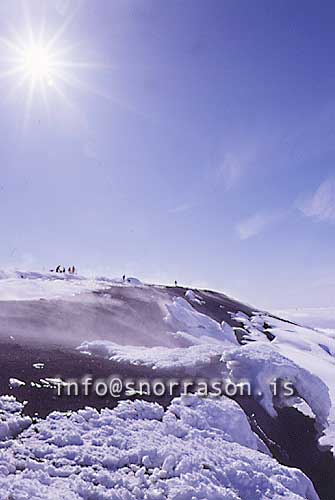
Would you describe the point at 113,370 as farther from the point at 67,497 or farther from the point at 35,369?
the point at 67,497

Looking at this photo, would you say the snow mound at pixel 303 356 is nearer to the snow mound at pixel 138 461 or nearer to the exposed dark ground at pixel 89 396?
the exposed dark ground at pixel 89 396

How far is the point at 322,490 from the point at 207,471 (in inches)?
179

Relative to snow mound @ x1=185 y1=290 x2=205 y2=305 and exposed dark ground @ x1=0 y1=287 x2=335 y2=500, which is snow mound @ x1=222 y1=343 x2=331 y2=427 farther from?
snow mound @ x1=185 y1=290 x2=205 y2=305

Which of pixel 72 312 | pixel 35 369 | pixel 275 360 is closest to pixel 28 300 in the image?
pixel 72 312

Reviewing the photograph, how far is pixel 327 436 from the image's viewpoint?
434 inches

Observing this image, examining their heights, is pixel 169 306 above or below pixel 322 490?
above

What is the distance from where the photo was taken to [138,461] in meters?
6.01

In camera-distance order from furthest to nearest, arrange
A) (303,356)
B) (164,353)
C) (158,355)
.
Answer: (303,356) < (164,353) < (158,355)

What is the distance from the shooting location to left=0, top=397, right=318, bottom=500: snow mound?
17.2 ft

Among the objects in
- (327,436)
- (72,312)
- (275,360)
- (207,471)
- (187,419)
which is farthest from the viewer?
(72,312)

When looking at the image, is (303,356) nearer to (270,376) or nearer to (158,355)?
(270,376)

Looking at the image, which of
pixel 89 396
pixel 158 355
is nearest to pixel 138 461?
pixel 89 396

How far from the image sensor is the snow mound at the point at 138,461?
5.23 m

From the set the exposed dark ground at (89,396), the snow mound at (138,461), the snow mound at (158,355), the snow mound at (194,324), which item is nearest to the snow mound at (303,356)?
the exposed dark ground at (89,396)
